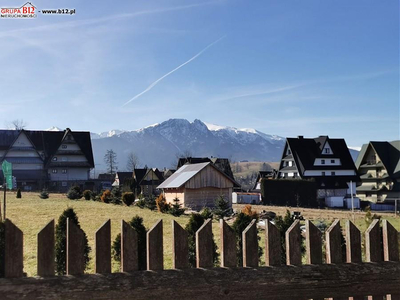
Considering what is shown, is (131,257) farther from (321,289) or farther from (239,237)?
(239,237)

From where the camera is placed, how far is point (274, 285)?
2752 millimetres

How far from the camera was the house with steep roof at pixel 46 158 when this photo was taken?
60.2m

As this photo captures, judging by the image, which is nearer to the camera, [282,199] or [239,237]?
[239,237]

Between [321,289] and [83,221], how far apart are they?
19.1 m

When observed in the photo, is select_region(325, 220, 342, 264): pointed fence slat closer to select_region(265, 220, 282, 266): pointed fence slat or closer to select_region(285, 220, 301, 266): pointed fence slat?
select_region(285, 220, 301, 266): pointed fence slat

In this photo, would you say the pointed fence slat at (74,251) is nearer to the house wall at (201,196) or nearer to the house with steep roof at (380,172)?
the house wall at (201,196)

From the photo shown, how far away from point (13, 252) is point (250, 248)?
152 centimetres

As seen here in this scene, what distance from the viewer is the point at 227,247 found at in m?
2.75

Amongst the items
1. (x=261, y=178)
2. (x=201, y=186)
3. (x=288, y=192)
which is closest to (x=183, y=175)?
(x=201, y=186)

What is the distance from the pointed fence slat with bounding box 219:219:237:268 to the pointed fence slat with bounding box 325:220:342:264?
0.75 m

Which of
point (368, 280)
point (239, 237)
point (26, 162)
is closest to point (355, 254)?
point (368, 280)

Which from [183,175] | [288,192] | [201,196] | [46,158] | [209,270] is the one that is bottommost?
[288,192]

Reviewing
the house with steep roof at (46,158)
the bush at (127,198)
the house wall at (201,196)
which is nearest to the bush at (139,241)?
the bush at (127,198)

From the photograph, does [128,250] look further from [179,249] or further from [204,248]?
[204,248]
